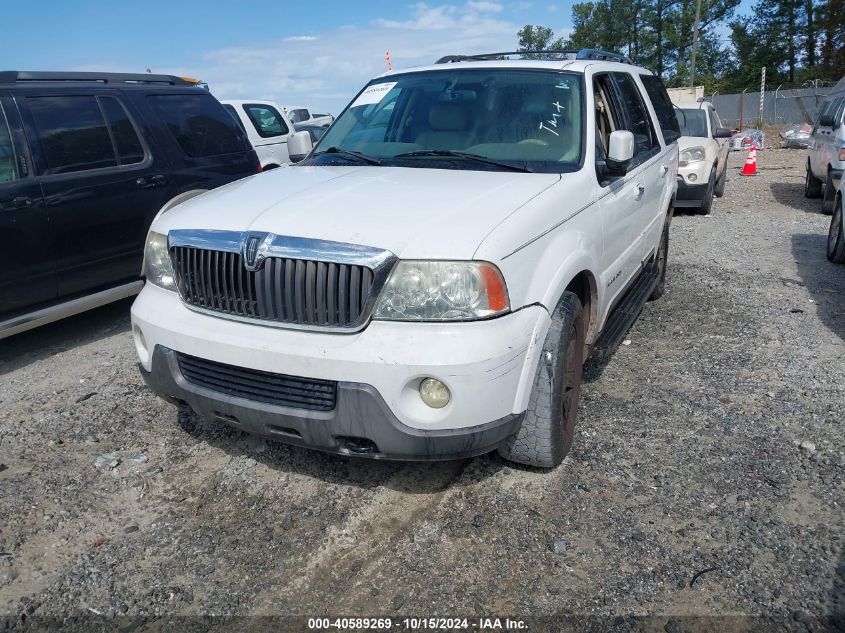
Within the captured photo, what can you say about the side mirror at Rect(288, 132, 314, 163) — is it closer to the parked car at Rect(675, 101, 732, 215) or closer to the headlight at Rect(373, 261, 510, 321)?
the headlight at Rect(373, 261, 510, 321)

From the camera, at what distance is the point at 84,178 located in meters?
5.09

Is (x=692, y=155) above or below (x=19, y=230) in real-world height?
above

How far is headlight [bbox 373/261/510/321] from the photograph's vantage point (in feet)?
8.23

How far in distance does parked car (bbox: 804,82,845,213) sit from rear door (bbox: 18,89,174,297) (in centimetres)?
Answer: 872

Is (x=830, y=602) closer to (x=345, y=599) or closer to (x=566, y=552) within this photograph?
(x=566, y=552)

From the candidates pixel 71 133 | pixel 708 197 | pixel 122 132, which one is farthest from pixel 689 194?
pixel 71 133

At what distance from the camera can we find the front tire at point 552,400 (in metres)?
2.90

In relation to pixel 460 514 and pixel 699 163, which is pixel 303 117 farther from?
pixel 460 514

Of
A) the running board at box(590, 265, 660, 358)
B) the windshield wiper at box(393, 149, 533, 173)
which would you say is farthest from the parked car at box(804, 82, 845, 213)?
the windshield wiper at box(393, 149, 533, 173)

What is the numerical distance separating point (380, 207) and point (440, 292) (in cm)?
54

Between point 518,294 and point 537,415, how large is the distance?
623mm

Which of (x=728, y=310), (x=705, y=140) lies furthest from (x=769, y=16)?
(x=728, y=310)

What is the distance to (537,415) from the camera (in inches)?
116

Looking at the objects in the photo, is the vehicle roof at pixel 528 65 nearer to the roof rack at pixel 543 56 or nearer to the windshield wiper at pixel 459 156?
the roof rack at pixel 543 56
